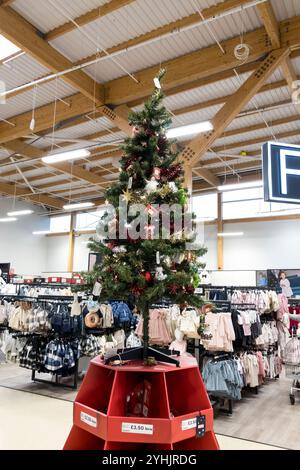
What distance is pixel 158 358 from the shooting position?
258cm

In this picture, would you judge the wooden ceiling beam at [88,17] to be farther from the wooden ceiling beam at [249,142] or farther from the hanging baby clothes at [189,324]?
the wooden ceiling beam at [249,142]

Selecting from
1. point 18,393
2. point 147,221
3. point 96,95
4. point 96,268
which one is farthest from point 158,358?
→ point 96,95

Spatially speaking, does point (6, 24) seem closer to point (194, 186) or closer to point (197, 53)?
point (197, 53)

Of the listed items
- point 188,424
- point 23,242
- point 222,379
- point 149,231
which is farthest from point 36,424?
point 23,242

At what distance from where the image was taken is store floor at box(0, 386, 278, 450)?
350 centimetres

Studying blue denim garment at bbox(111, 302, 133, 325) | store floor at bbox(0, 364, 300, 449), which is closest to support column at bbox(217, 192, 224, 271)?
store floor at bbox(0, 364, 300, 449)

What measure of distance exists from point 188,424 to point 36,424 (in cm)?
254

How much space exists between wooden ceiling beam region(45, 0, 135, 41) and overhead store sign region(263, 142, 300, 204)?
144 inches

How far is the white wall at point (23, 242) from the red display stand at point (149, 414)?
16.3 m

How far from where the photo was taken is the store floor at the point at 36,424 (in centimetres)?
350

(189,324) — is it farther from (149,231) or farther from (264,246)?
(264,246)

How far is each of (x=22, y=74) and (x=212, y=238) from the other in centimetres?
1020

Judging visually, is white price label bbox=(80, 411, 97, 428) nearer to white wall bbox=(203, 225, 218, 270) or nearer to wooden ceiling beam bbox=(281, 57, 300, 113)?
wooden ceiling beam bbox=(281, 57, 300, 113)

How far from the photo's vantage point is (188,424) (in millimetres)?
2193
